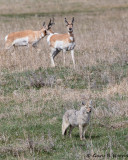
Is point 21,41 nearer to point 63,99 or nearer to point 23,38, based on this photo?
point 23,38

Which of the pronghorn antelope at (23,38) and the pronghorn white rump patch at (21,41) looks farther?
the pronghorn white rump patch at (21,41)

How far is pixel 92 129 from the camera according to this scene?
7.16m

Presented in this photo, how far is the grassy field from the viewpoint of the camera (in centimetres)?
619

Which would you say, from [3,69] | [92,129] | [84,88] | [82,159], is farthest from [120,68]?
[82,159]

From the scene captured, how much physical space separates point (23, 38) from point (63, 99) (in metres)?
6.86

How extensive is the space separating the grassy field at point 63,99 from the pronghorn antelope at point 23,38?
364 mm

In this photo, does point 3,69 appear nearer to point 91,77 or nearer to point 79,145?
point 91,77

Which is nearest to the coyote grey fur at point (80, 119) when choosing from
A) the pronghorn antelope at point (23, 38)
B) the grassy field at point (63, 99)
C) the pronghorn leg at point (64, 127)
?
the pronghorn leg at point (64, 127)

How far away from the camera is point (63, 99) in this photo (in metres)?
8.84

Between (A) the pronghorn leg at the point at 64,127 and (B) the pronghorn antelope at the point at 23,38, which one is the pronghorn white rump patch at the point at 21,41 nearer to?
(B) the pronghorn antelope at the point at 23,38

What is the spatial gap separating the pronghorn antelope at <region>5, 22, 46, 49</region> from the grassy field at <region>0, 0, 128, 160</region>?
36cm

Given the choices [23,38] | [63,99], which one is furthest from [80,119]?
[23,38]

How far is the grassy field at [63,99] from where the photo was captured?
6191 millimetres

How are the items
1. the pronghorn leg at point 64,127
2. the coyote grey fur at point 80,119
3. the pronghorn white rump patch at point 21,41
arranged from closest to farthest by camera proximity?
the coyote grey fur at point 80,119, the pronghorn leg at point 64,127, the pronghorn white rump patch at point 21,41
